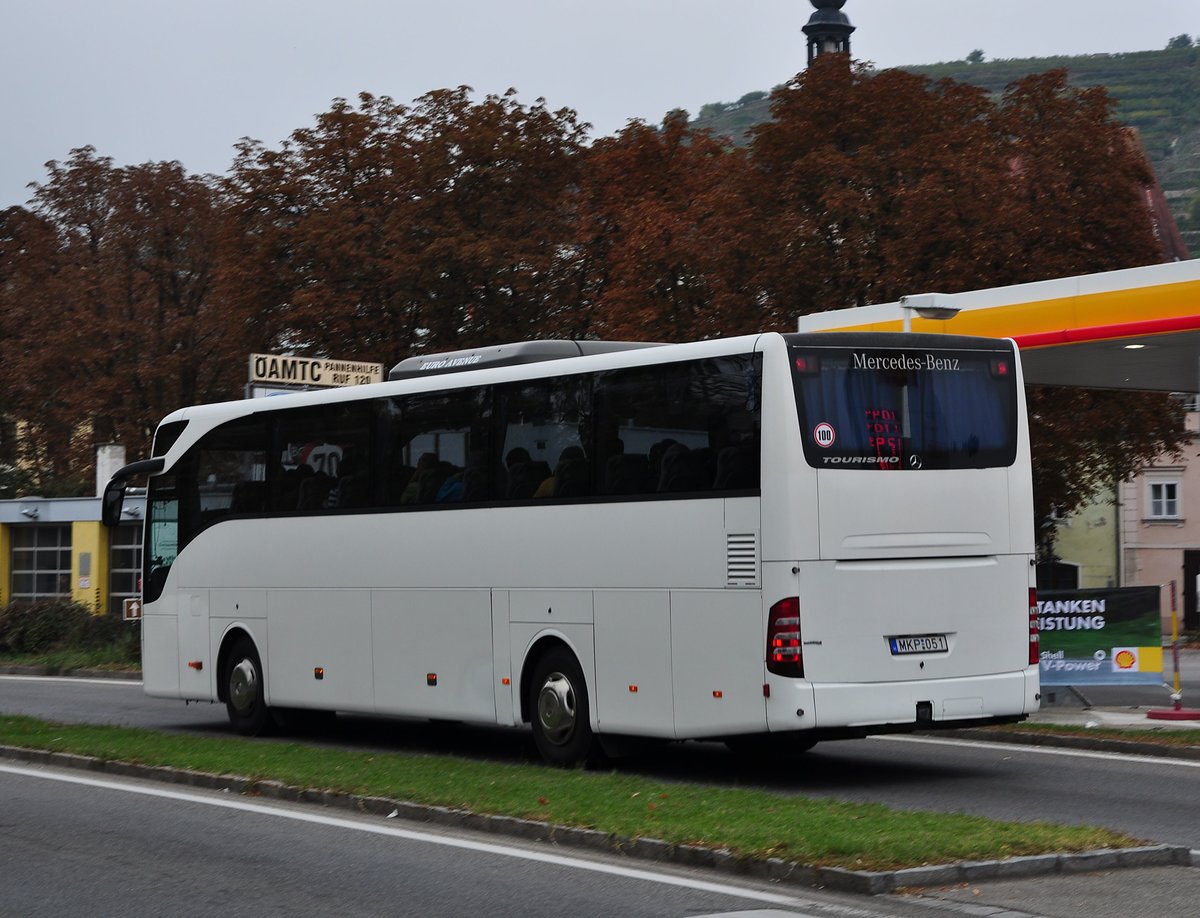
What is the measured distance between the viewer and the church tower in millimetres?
91812

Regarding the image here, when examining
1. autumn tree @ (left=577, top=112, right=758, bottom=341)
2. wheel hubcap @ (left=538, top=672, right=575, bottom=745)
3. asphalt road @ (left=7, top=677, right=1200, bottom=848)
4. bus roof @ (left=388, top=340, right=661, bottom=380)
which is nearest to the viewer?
asphalt road @ (left=7, top=677, right=1200, bottom=848)

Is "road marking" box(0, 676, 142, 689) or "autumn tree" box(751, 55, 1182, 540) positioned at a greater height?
"autumn tree" box(751, 55, 1182, 540)

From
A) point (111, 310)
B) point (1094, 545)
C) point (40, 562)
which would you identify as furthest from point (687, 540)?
point (1094, 545)

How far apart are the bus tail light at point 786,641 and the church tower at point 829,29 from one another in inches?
3134

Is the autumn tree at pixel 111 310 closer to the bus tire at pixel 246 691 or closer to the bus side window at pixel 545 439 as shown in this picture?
the bus tire at pixel 246 691

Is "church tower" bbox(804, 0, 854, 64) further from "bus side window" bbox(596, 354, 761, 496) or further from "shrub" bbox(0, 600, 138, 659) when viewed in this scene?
"bus side window" bbox(596, 354, 761, 496)

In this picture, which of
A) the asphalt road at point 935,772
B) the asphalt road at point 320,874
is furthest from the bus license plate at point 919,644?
the asphalt road at point 320,874

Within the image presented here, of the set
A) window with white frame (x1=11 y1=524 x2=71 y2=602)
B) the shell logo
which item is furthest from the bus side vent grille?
window with white frame (x1=11 y1=524 x2=71 y2=602)

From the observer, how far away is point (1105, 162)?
36.6 meters

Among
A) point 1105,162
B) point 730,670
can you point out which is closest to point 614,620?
point 730,670

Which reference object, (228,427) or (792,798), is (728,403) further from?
(228,427)

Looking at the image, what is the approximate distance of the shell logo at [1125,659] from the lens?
19.8 meters

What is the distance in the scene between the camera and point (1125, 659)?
19828 millimetres

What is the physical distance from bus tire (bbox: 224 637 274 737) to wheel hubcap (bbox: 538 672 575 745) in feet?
15.6
